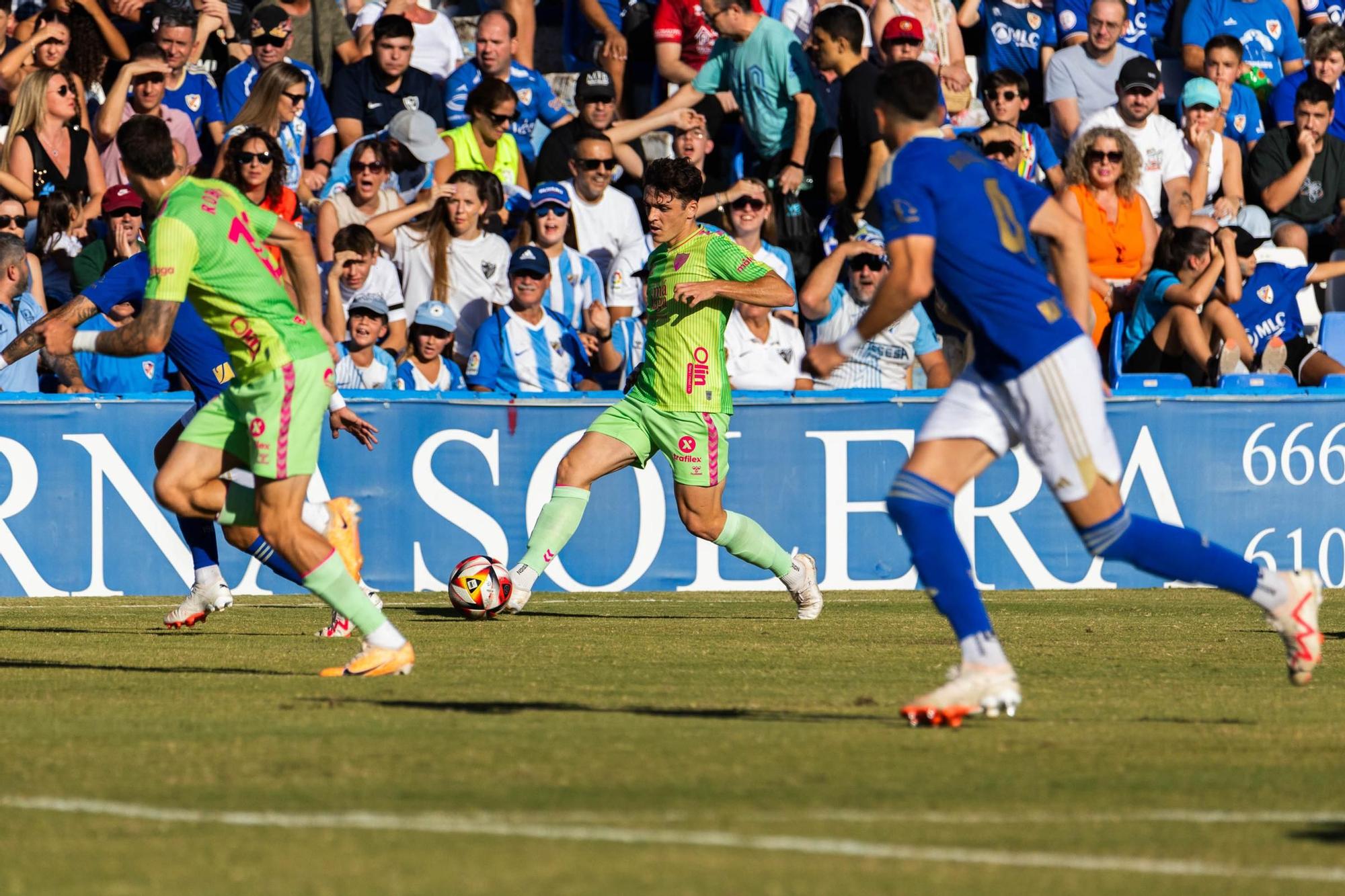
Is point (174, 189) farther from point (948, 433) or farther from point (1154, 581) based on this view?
point (1154, 581)

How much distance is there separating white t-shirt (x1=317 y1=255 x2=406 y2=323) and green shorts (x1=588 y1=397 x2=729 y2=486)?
417cm

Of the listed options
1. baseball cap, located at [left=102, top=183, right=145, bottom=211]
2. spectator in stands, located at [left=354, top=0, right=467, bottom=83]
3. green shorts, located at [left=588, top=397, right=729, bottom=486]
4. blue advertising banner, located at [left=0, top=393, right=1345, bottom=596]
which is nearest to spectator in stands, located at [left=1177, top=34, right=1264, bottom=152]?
blue advertising banner, located at [left=0, top=393, right=1345, bottom=596]

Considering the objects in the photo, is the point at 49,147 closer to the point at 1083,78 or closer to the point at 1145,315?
the point at 1145,315

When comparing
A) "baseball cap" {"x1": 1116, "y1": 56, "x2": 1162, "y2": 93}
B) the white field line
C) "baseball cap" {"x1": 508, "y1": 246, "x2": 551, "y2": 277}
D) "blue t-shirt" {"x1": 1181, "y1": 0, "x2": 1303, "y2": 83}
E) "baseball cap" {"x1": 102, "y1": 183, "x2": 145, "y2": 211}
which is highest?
"blue t-shirt" {"x1": 1181, "y1": 0, "x2": 1303, "y2": 83}

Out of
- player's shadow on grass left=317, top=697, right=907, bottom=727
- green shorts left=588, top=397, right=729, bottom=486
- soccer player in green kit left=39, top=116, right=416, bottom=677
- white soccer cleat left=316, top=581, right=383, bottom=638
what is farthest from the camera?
green shorts left=588, top=397, right=729, bottom=486

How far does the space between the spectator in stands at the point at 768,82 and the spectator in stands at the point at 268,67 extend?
3169 mm

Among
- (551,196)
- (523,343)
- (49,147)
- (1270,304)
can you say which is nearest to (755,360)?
(523,343)

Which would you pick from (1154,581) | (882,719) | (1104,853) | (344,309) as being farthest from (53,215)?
(1104,853)

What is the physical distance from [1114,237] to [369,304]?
6056mm

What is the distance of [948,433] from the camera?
283 inches

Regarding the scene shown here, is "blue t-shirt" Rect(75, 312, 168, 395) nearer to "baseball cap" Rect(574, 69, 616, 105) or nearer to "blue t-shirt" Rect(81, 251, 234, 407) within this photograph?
"blue t-shirt" Rect(81, 251, 234, 407)

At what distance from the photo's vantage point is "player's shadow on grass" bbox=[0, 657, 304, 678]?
9.07 meters

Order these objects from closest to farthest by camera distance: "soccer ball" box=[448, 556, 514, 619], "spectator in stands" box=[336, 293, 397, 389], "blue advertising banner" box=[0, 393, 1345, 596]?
"soccer ball" box=[448, 556, 514, 619]
"blue advertising banner" box=[0, 393, 1345, 596]
"spectator in stands" box=[336, 293, 397, 389]

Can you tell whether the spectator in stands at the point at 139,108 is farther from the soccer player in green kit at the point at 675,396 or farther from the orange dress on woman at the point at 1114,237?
the orange dress on woman at the point at 1114,237
